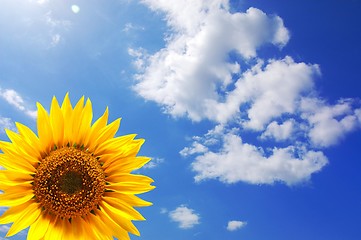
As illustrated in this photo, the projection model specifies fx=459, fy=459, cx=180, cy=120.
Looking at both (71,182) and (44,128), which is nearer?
(44,128)

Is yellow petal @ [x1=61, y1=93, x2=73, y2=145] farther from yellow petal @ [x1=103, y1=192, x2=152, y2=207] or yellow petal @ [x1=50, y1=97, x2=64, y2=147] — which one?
yellow petal @ [x1=103, y1=192, x2=152, y2=207]

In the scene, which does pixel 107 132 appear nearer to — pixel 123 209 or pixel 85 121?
pixel 85 121

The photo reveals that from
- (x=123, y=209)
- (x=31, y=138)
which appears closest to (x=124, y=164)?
(x=123, y=209)

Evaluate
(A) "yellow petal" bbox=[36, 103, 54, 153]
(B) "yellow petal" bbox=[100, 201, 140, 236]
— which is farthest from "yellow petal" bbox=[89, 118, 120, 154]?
(B) "yellow petal" bbox=[100, 201, 140, 236]

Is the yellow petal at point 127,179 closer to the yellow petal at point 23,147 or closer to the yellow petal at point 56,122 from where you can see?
the yellow petal at point 56,122

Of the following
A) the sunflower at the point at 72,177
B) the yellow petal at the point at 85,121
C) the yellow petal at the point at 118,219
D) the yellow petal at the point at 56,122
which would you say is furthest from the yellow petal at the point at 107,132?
the yellow petal at the point at 118,219

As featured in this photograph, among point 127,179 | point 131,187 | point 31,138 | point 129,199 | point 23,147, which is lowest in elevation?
point 129,199
